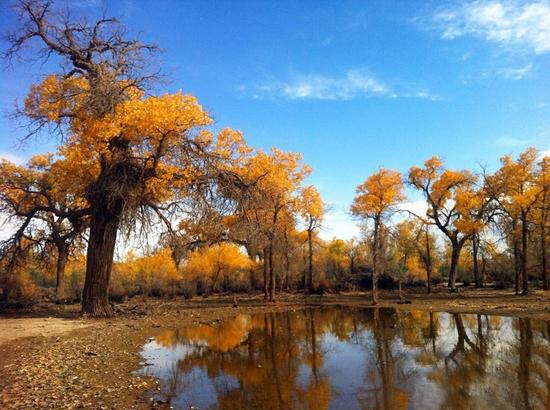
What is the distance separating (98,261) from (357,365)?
13.9 metres

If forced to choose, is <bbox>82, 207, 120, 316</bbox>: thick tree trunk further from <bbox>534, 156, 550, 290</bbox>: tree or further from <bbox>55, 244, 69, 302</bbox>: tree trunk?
<bbox>534, 156, 550, 290</bbox>: tree

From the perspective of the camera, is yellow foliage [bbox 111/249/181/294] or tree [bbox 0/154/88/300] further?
yellow foliage [bbox 111/249/181/294]

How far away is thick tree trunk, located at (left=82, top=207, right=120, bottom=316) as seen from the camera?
795 inches

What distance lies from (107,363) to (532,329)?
52.1ft

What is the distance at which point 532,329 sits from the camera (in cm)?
1672

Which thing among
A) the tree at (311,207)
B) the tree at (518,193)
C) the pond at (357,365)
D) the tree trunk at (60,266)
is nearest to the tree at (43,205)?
the tree trunk at (60,266)

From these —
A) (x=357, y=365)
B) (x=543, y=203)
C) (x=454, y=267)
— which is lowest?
(x=357, y=365)

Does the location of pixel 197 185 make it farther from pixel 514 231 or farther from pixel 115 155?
pixel 514 231

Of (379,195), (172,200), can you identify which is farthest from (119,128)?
(379,195)

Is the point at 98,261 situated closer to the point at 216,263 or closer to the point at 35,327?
the point at 35,327

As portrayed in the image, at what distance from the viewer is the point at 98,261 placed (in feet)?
66.4

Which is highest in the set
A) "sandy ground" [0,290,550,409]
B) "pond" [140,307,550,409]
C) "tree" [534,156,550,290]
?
"tree" [534,156,550,290]

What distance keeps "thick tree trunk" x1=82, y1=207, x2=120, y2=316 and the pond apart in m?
4.81

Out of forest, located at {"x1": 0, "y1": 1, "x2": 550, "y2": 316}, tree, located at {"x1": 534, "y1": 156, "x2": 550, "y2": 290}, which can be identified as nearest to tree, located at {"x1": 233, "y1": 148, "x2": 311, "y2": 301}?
forest, located at {"x1": 0, "y1": 1, "x2": 550, "y2": 316}
